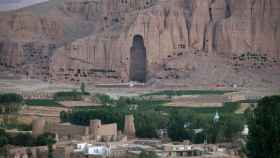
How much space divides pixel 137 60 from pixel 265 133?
49.7m

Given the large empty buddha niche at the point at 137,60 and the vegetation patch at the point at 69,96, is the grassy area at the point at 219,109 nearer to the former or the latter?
the vegetation patch at the point at 69,96

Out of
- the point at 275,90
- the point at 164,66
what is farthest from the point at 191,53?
the point at 275,90

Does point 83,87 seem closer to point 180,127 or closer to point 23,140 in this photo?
point 180,127

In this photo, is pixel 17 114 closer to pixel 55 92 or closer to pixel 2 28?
pixel 55 92

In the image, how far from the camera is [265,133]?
41.8 meters

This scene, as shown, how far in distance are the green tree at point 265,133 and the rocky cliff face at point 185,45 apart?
141 feet

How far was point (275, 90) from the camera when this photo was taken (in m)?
81.2

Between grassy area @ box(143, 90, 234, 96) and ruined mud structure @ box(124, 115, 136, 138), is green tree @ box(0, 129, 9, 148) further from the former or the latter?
grassy area @ box(143, 90, 234, 96)

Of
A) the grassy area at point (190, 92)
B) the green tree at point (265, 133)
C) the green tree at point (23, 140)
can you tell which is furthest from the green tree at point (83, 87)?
the green tree at point (265, 133)

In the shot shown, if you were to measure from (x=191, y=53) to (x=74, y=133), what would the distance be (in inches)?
1358

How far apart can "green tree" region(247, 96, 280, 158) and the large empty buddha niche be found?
47.6 meters

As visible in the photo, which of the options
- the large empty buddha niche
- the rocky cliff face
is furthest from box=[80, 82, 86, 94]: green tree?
the large empty buddha niche

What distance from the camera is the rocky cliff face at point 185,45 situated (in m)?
87.3

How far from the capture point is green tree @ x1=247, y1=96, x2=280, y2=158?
136 feet
